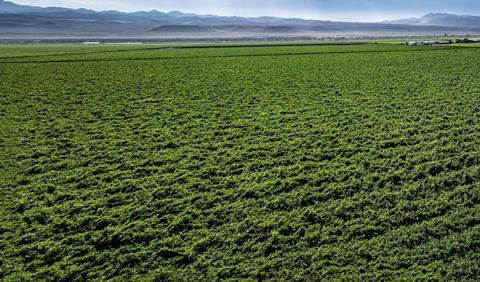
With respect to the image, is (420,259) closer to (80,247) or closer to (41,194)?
(80,247)

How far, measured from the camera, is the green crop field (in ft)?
18.7

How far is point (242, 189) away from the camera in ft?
25.9

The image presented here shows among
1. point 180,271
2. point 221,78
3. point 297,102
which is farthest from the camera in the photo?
point 221,78

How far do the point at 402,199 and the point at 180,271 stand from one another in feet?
15.5

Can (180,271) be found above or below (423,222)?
below

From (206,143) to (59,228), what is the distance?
4924 millimetres

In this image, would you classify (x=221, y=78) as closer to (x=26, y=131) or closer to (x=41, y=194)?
(x=26, y=131)

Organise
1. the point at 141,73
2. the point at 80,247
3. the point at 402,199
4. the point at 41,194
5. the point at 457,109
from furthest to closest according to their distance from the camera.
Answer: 1. the point at 141,73
2. the point at 457,109
3. the point at 41,194
4. the point at 402,199
5. the point at 80,247

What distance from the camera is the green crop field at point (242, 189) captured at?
5715mm

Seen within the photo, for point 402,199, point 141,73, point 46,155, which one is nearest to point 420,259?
point 402,199

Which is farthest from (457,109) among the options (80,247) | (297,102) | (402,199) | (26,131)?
(26,131)

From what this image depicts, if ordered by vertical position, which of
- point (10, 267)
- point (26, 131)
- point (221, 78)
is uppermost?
point (221, 78)

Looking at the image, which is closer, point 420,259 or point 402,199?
point 420,259

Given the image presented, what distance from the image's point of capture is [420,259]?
18.5 ft
